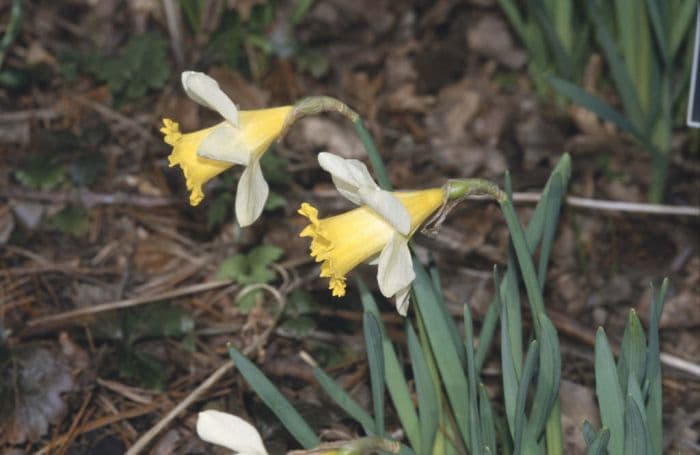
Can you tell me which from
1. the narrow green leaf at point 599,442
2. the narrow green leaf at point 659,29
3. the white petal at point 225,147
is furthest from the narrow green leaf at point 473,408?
the narrow green leaf at point 659,29

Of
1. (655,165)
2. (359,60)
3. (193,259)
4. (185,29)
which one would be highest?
(185,29)

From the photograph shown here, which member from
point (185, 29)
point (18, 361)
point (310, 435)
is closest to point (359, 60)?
point (185, 29)

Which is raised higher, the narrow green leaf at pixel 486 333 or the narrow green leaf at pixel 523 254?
the narrow green leaf at pixel 523 254

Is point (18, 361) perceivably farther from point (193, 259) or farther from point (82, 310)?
point (193, 259)

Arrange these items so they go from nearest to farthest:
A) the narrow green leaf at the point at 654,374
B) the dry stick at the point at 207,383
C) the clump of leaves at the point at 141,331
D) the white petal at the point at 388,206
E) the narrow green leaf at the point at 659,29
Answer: the white petal at the point at 388,206
the narrow green leaf at the point at 654,374
the dry stick at the point at 207,383
the clump of leaves at the point at 141,331
the narrow green leaf at the point at 659,29

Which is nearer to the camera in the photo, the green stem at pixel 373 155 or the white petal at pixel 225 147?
the white petal at pixel 225 147

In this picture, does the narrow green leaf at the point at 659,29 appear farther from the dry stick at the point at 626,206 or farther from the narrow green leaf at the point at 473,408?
the narrow green leaf at the point at 473,408
